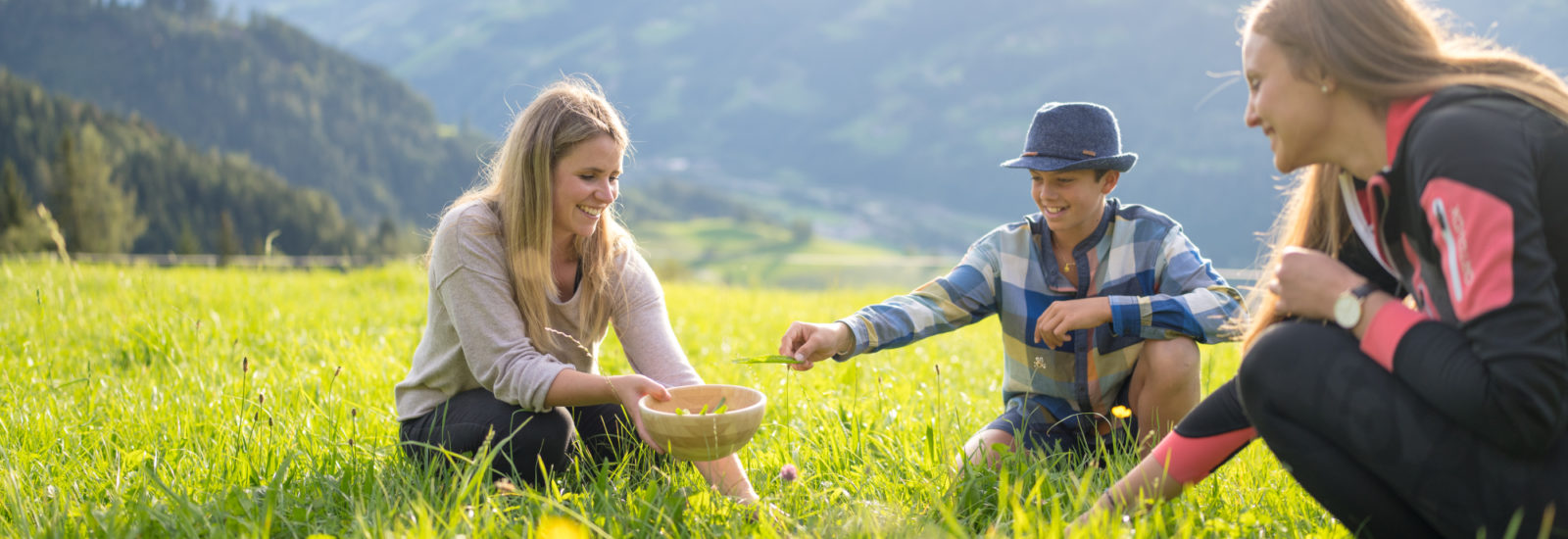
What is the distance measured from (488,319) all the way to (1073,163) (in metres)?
1.63

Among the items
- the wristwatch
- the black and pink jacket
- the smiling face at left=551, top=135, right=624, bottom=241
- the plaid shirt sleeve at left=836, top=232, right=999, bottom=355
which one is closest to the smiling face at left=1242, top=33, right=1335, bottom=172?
the black and pink jacket

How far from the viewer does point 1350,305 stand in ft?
5.78

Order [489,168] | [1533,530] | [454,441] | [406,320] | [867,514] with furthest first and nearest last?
[406,320] < [489,168] < [454,441] < [867,514] < [1533,530]

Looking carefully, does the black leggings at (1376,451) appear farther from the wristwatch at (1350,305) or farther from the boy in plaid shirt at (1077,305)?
the boy in plaid shirt at (1077,305)

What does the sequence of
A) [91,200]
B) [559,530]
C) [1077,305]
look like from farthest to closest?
[91,200], [1077,305], [559,530]

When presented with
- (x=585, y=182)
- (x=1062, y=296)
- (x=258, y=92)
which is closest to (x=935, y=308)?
(x=1062, y=296)

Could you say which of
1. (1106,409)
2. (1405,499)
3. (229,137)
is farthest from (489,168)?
(229,137)

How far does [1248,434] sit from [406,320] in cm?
562

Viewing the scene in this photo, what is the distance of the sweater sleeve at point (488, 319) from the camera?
8.68 ft

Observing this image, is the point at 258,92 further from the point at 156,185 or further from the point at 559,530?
the point at 559,530

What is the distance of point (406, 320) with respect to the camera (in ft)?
21.6

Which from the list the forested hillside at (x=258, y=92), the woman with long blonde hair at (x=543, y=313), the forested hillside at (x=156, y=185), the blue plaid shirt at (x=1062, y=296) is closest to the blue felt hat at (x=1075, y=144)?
the blue plaid shirt at (x=1062, y=296)

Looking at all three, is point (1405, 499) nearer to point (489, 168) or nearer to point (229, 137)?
point (489, 168)

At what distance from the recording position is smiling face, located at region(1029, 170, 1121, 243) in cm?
279
